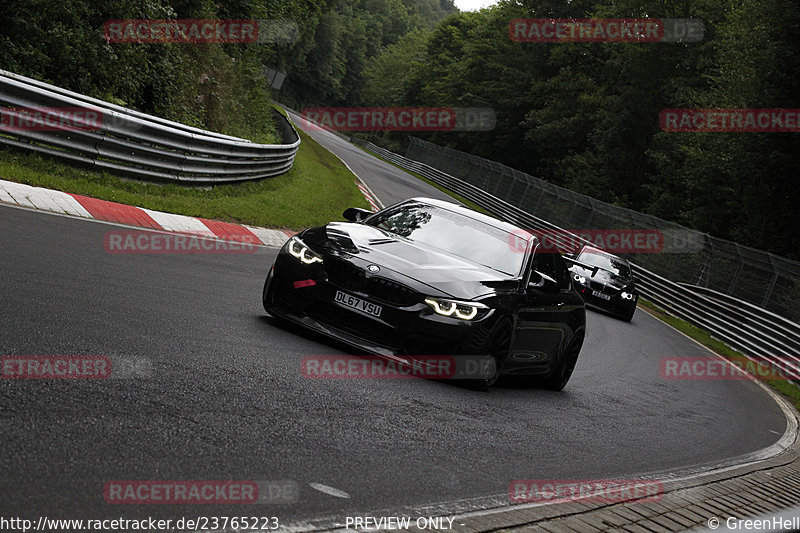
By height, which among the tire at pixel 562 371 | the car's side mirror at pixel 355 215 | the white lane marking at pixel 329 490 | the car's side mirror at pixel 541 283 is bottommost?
the tire at pixel 562 371

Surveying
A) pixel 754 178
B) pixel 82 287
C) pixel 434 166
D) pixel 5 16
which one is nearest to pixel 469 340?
pixel 82 287

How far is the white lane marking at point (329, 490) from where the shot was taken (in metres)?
4.19

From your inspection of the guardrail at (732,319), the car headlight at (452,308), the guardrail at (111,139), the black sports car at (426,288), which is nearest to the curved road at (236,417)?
the black sports car at (426,288)

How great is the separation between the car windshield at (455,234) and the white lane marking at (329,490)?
412 cm

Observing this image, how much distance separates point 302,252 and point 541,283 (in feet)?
7.58

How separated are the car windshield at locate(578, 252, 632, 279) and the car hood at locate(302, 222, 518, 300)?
52.1 ft

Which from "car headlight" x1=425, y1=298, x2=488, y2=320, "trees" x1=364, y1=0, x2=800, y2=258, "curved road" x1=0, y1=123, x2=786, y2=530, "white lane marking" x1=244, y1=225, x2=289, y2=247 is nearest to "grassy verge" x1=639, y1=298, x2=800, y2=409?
"curved road" x1=0, y1=123, x2=786, y2=530

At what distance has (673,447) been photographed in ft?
26.7

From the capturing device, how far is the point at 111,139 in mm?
14414

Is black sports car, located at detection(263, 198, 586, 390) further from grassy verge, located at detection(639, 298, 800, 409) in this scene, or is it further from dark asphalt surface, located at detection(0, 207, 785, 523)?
grassy verge, located at detection(639, 298, 800, 409)

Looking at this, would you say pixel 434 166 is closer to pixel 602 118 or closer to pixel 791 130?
pixel 602 118

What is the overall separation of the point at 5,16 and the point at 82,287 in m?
11.1

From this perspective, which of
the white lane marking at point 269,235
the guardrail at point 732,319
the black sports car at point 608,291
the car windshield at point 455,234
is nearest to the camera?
the car windshield at point 455,234

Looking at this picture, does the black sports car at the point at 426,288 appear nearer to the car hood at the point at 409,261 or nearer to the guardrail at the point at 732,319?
the car hood at the point at 409,261
